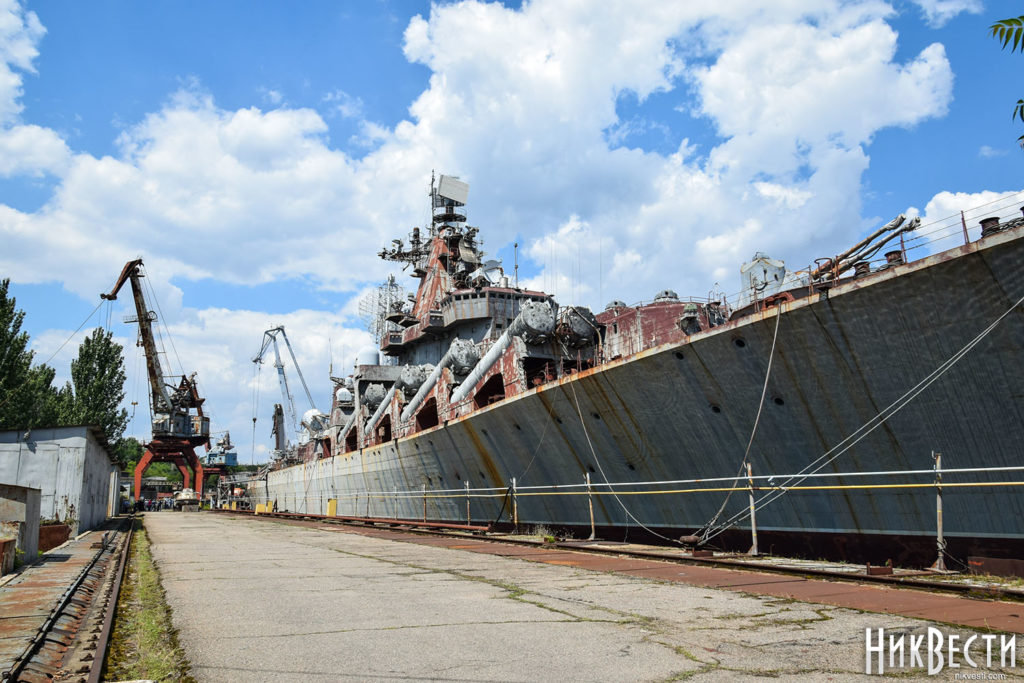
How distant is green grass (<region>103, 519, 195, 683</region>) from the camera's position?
4602 mm

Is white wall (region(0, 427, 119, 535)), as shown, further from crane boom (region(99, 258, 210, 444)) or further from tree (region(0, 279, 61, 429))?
crane boom (region(99, 258, 210, 444))

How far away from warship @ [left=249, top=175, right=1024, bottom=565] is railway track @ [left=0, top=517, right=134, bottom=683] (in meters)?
7.68

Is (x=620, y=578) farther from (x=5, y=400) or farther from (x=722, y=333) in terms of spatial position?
(x=5, y=400)

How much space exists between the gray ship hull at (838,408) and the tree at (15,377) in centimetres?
3398

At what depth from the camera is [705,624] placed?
568 cm

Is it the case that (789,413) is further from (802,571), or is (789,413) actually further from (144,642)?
(144,642)

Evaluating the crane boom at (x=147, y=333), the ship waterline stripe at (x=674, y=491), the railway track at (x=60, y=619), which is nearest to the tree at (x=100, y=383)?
the crane boom at (x=147, y=333)

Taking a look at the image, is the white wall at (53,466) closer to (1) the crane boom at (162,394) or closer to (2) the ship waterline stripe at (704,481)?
(2) the ship waterline stripe at (704,481)

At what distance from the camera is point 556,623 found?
5895 mm

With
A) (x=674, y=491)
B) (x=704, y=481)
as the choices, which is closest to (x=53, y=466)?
(x=674, y=491)

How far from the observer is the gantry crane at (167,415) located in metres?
68.1

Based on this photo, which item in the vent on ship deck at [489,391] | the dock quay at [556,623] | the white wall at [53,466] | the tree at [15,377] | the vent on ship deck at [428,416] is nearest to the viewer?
the dock quay at [556,623]

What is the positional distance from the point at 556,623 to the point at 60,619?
14.8 ft

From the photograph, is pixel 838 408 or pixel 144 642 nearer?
pixel 144 642
